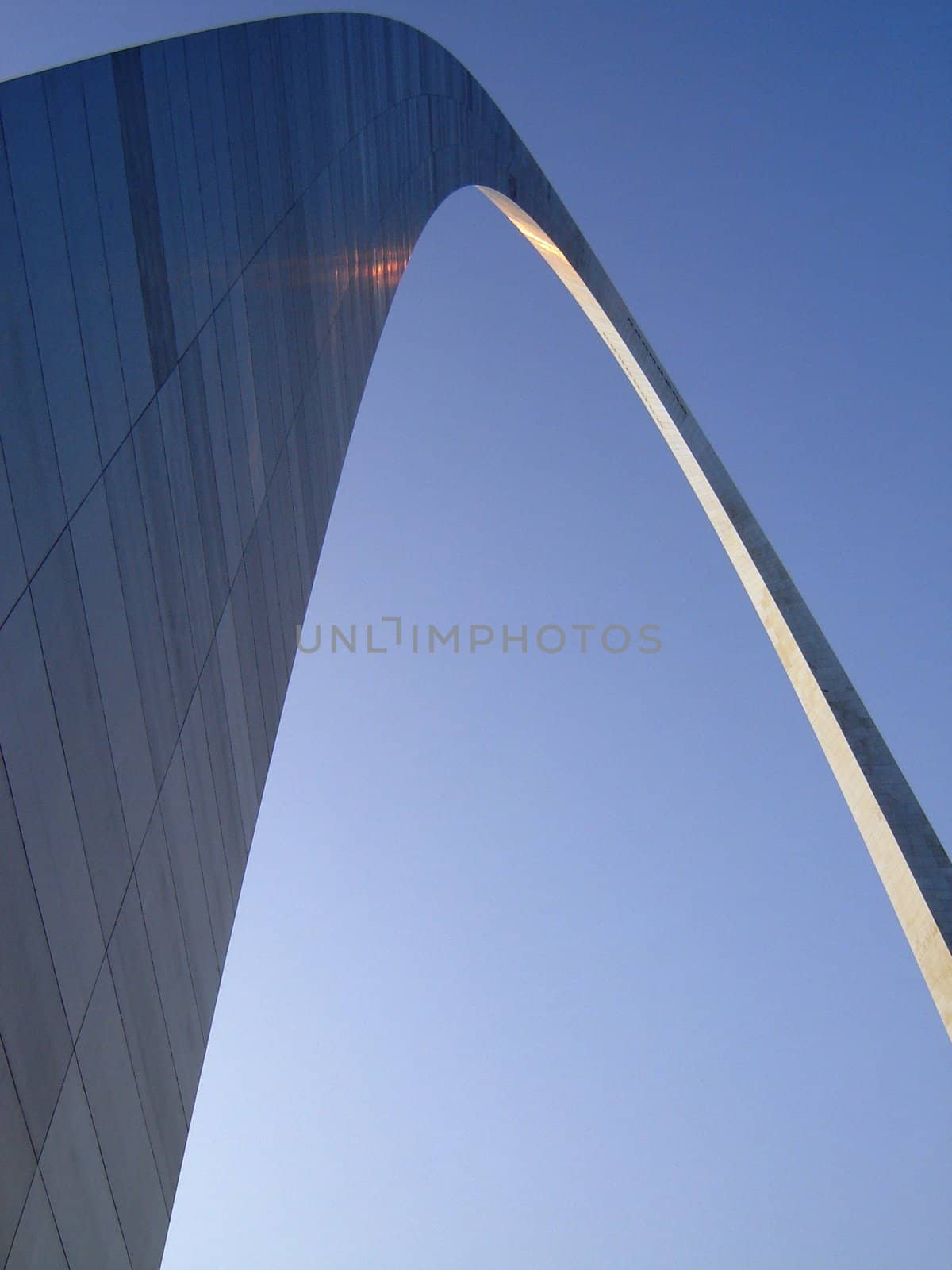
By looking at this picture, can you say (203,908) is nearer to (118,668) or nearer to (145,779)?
(145,779)

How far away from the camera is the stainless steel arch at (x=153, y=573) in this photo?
26.4 feet

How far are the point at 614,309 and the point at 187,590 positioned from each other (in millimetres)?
23742

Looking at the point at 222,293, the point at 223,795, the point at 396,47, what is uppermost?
the point at 396,47

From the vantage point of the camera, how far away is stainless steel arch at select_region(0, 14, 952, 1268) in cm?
805

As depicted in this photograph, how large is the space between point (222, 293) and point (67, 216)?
4.35 metres

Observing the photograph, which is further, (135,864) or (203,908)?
(203,908)

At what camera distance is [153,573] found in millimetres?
11016

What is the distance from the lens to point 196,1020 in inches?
524

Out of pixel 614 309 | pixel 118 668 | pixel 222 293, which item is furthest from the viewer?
pixel 614 309

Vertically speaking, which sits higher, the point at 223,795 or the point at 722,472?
the point at 722,472

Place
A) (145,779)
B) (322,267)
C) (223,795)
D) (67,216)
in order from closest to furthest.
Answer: (67,216)
(145,779)
(223,795)
(322,267)

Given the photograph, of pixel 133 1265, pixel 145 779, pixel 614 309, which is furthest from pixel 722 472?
pixel 133 1265

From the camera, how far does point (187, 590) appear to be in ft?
40.1

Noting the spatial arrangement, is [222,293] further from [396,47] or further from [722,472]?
[722,472]
